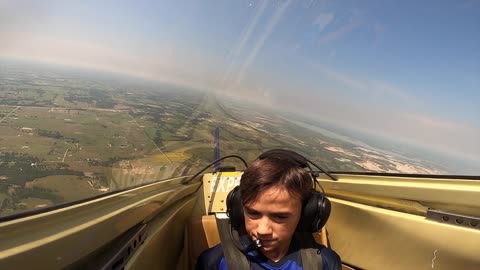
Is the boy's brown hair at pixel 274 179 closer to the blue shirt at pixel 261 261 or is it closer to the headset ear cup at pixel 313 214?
the headset ear cup at pixel 313 214

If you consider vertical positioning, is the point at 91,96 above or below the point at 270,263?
above

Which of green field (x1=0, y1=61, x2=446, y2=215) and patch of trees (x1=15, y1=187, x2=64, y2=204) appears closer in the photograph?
patch of trees (x1=15, y1=187, x2=64, y2=204)

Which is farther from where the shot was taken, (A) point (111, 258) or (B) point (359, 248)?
(B) point (359, 248)

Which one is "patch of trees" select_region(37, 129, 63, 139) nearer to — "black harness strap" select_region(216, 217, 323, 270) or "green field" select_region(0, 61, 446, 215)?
"green field" select_region(0, 61, 446, 215)

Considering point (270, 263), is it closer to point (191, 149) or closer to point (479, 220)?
point (479, 220)

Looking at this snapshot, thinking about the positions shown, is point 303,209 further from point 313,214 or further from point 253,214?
point 253,214

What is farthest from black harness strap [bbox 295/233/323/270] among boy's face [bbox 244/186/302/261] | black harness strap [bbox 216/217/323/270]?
boy's face [bbox 244/186/302/261]

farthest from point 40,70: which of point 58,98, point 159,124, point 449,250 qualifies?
point 449,250
